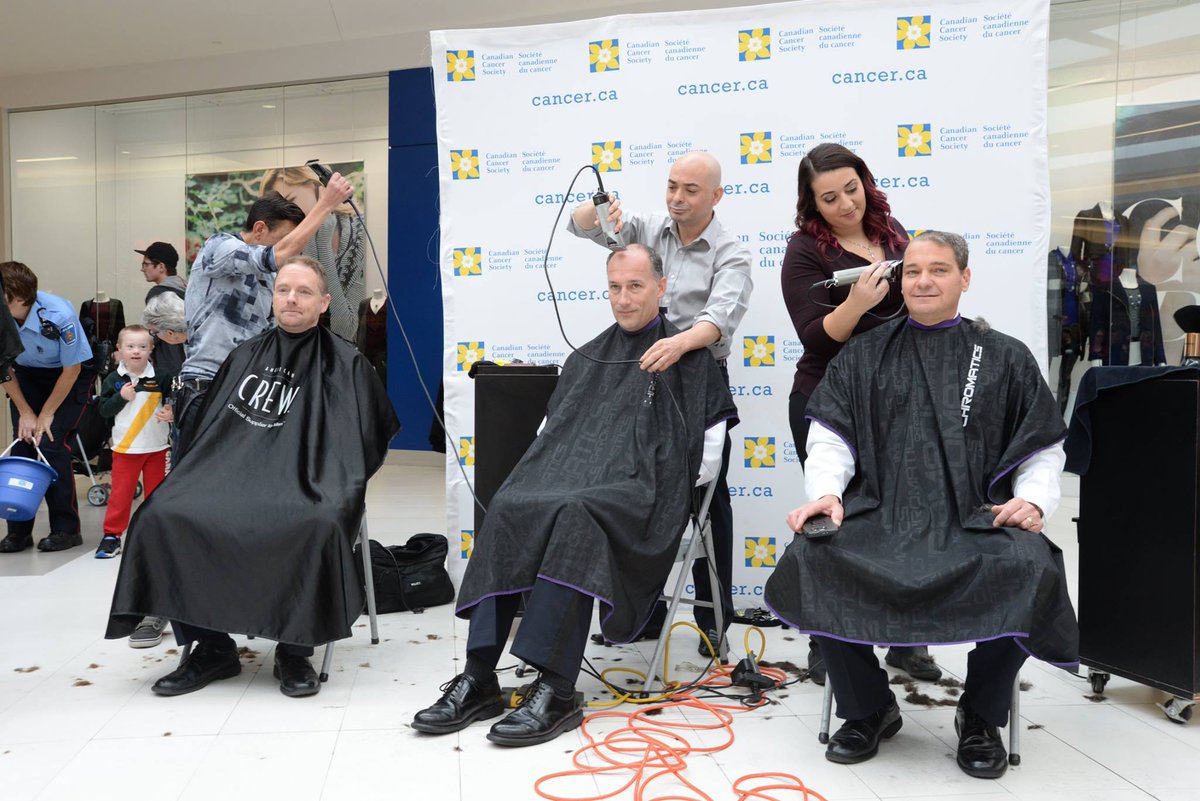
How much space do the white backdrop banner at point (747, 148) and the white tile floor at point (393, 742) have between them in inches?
41.2

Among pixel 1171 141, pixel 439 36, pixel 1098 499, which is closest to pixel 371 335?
pixel 439 36

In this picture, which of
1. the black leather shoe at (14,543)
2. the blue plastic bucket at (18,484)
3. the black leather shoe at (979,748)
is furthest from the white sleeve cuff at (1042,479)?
the black leather shoe at (14,543)

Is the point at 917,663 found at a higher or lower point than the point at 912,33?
lower

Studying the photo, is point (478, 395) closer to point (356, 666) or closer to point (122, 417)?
point (356, 666)

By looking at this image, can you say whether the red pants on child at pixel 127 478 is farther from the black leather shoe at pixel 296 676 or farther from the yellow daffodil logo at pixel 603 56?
the yellow daffodil logo at pixel 603 56

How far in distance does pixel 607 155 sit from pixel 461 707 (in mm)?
2061

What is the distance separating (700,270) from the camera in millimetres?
3027

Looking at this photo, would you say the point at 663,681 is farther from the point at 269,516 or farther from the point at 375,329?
the point at 375,329

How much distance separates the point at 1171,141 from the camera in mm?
5648

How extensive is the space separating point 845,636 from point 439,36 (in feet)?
8.63

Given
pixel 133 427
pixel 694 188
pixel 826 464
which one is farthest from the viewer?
pixel 133 427

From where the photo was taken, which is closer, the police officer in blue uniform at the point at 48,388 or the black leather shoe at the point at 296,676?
the black leather shoe at the point at 296,676

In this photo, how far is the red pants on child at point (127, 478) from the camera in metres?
4.12

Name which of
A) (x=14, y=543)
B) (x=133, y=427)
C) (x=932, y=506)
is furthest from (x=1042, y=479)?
(x=14, y=543)
